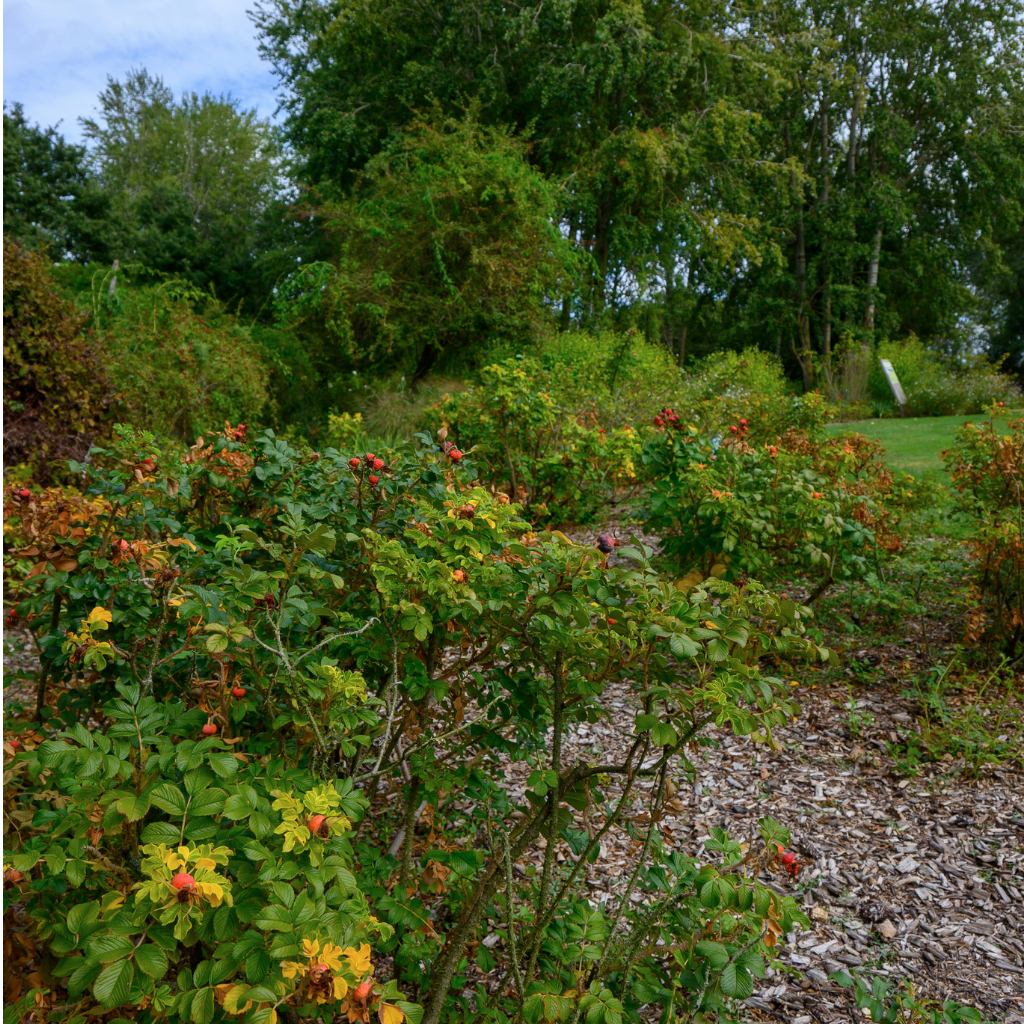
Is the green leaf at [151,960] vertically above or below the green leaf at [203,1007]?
above

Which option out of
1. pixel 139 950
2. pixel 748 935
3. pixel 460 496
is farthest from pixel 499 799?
pixel 139 950

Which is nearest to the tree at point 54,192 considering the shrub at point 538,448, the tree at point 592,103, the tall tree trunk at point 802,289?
the tree at point 592,103

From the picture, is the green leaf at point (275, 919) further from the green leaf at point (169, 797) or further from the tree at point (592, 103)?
the tree at point (592, 103)

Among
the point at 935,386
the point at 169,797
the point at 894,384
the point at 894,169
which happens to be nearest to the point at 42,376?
the point at 169,797

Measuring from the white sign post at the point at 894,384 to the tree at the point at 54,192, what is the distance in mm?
21181

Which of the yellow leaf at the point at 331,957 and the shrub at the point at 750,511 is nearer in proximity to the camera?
the yellow leaf at the point at 331,957

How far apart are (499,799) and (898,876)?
1.32 meters

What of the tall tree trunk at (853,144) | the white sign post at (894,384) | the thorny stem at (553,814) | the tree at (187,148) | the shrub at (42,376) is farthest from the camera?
the tree at (187,148)

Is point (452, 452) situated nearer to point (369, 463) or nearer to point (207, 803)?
point (369, 463)

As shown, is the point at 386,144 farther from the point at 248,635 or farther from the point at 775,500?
the point at 248,635

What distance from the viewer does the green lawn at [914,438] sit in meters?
7.79

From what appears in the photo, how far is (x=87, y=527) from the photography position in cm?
194

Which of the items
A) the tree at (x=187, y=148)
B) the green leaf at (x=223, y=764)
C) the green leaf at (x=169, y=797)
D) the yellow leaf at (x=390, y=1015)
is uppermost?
the tree at (x=187, y=148)

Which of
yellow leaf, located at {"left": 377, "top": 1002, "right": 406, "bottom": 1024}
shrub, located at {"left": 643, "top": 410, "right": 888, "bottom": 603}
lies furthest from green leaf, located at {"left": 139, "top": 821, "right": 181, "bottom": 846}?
shrub, located at {"left": 643, "top": 410, "right": 888, "bottom": 603}
